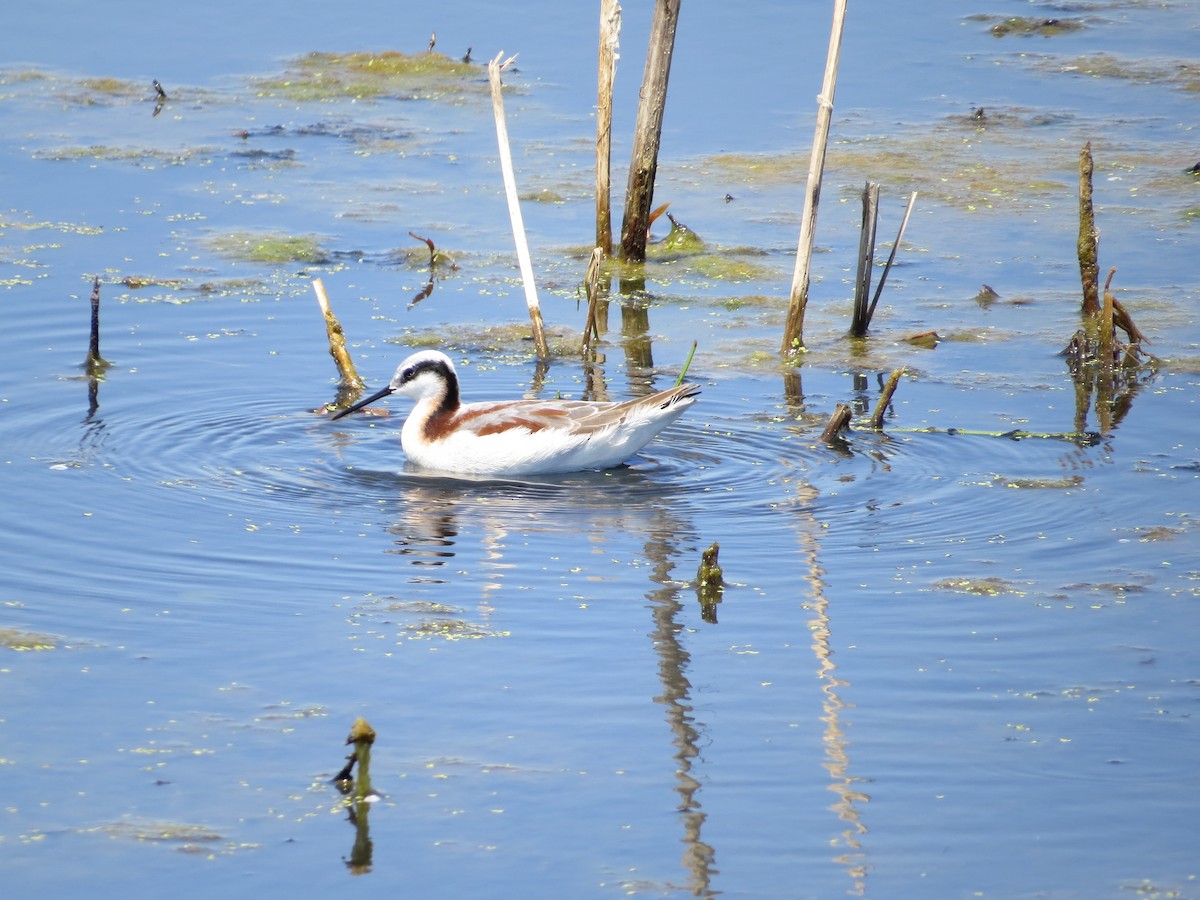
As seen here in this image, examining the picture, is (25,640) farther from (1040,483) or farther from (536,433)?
(1040,483)

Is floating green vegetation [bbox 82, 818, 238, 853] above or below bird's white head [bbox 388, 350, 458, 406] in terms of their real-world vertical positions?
below

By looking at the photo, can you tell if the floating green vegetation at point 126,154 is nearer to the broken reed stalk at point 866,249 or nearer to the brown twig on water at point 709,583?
the broken reed stalk at point 866,249

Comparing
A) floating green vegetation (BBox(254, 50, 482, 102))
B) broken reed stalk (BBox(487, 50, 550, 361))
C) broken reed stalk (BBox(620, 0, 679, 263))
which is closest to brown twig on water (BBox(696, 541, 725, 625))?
broken reed stalk (BBox(487, 50, 550, 361))

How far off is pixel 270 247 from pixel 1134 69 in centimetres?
1243

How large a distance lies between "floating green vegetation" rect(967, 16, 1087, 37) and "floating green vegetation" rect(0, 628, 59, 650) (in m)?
19.3

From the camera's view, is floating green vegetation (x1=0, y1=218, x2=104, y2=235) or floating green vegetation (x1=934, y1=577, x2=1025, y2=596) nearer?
floating green vegetation (x1=934, y1=577, x2=1025, y2=596)

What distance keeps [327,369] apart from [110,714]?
19.0 feet

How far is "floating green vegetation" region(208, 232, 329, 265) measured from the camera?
15203mm

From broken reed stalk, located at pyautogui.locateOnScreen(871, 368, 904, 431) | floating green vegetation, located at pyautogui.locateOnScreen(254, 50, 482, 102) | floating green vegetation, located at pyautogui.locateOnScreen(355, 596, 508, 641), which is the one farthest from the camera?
floating green vegetation, located at pyautogui.locateOnScreen(254, 50, 482, 102)

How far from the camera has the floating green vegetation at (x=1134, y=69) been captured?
71.2ft

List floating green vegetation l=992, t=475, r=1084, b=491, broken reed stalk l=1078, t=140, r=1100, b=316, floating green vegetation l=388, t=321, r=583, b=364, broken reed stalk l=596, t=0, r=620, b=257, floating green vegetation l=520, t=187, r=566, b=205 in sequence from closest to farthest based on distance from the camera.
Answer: floating green vegetation l=992, t=475, r=1084, b=491
broken reed stalk l=1078, t=140, r=1100, b=316
floating green vegetation l=388, t=321, r=583, b=364
broken reed stalk l=596, t=0, r=620, b=257
floating green vegetation l=520, t=187, r=566, b=205

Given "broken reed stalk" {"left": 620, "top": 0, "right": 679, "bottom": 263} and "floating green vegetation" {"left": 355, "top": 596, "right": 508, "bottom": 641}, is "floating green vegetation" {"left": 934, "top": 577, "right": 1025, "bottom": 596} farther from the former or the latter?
"broken reed stalk" {"left": 620, "top": 0, "right": 679, "bottom": 263}

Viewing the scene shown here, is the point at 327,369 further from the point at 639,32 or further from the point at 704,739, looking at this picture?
the point at 639,32

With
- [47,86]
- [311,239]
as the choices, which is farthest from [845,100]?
[47,86]
